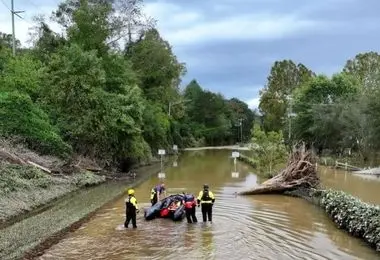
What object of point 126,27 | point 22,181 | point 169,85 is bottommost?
point 22,181

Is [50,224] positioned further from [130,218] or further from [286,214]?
[286,214]

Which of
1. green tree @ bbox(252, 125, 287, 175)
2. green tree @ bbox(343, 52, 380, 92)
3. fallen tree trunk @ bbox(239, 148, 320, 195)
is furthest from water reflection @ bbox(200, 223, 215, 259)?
green tree @ bbox(343, 52, 380, 92)

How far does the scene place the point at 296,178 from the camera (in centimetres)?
2998

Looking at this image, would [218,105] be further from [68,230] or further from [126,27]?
[68,230]

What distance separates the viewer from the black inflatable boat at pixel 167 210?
66.7ft

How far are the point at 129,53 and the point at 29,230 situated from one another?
4720 cm

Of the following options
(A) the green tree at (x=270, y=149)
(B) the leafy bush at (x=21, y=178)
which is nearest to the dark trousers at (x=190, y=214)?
(B) the leafy bush at (x=21, y=178)

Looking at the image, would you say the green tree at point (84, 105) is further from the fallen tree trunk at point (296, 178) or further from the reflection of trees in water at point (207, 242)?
the reflection of trees in water at point (207, 242)

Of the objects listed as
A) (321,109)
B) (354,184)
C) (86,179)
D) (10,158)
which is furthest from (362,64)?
(10,158)

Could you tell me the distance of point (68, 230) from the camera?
18.0 m

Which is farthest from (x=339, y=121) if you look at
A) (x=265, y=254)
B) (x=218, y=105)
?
(x=218, y=105)

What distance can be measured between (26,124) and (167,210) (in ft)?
47.6

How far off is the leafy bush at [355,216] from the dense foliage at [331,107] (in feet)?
90.0

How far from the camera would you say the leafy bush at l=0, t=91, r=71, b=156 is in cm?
3077
